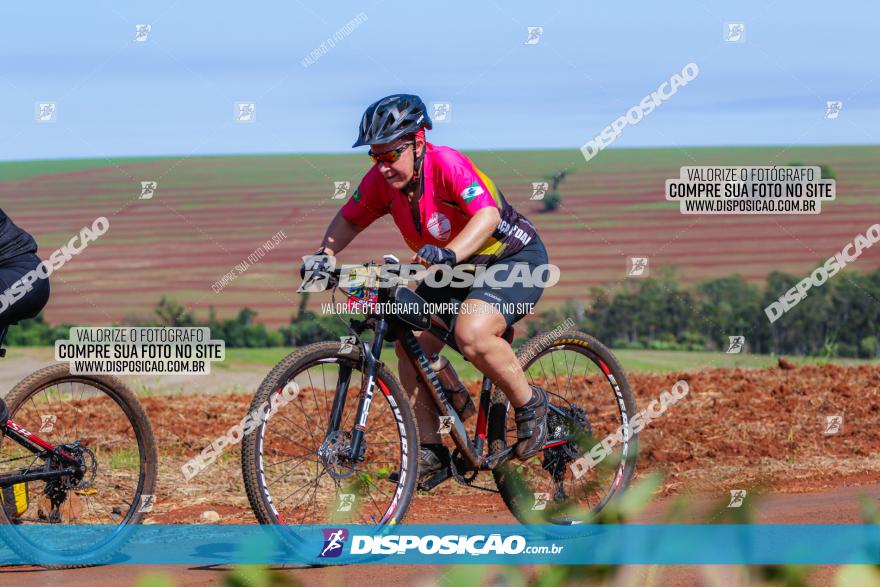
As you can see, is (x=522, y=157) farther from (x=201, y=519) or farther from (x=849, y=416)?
(x=201, y=519)

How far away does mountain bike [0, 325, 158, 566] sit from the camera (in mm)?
5828

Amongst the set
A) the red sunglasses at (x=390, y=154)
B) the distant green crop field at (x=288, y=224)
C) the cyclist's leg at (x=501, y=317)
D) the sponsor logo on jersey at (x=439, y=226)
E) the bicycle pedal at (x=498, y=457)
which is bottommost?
the bicycle pedal at (x=498, y=457)

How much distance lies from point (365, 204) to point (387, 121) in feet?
2.06

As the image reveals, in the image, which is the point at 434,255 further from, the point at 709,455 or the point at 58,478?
the point at 709,455

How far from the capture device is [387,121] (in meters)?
5.72

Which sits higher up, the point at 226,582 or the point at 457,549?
the point at 226,582

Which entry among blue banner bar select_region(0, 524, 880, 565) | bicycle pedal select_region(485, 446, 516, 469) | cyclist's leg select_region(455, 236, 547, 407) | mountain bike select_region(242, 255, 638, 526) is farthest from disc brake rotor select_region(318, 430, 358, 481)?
bicycle pedal select_region(485, 446, 516, 469)

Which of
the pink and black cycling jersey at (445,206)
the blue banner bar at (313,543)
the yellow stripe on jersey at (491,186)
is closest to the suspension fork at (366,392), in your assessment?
the blue banner bar at (313,543)

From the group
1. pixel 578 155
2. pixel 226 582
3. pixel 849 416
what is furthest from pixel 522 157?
pixel 226 582

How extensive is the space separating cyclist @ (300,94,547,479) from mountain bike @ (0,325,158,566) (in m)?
1.32

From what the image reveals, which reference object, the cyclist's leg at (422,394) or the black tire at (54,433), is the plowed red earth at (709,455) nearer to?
the black tire at (54,433)

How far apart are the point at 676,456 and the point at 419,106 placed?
12.6 feet

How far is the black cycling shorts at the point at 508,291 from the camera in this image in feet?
19.9

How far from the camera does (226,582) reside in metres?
1.74
